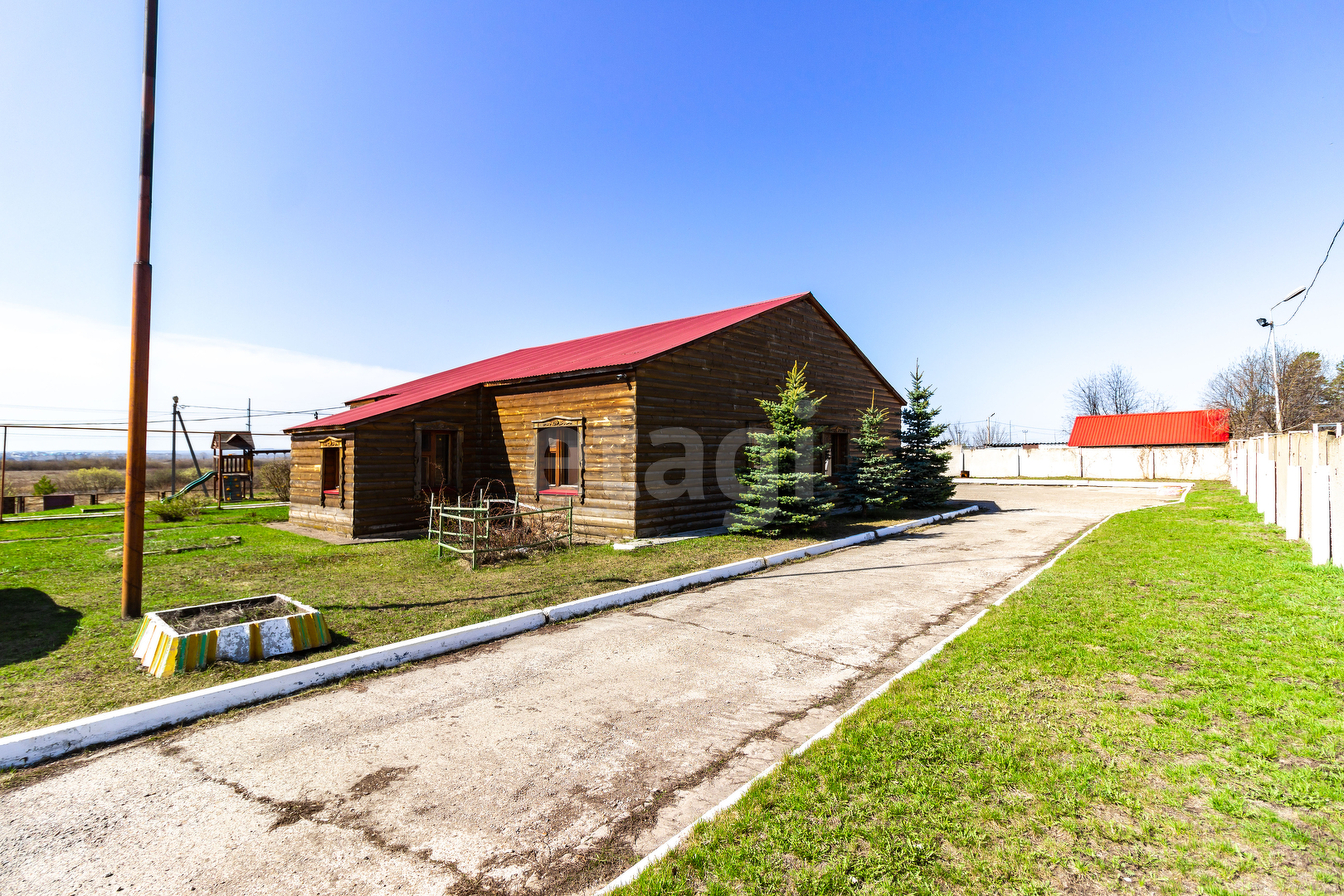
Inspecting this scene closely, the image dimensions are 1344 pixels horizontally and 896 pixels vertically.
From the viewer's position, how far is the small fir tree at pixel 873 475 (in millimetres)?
17609

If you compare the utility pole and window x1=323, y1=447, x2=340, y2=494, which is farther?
window x1=323, y1=447, x2=340, y2=494

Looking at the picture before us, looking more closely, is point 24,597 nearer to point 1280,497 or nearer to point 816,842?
point 816,842

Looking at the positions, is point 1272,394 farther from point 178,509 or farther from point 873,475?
point 178,509

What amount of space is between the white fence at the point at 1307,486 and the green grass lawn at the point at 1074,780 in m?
3.03

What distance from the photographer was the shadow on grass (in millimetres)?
5715

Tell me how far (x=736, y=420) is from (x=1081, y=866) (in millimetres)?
12462

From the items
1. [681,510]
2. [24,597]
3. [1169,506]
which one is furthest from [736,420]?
[1169,506]

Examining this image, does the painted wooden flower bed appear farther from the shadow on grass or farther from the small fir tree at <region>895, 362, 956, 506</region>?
the small fir tree at <region>895, 362, 956, 506</region>

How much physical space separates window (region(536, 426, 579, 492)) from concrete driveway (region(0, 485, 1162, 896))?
7493 mm

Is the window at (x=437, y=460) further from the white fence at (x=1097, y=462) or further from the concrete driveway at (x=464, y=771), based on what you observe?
the white fence at (x=1097, y=462)

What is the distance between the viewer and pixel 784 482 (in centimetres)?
1264

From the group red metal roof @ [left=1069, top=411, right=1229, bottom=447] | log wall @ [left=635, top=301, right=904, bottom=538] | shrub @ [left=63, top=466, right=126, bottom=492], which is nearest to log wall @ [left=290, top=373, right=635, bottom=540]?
log wall @ [left=635, top=301, right=904, bottom=538]

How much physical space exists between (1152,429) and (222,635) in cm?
5406

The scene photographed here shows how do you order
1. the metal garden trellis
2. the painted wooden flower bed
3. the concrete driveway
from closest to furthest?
the concrete driveway < the painted wooden flower bed < the metal garden trellis
